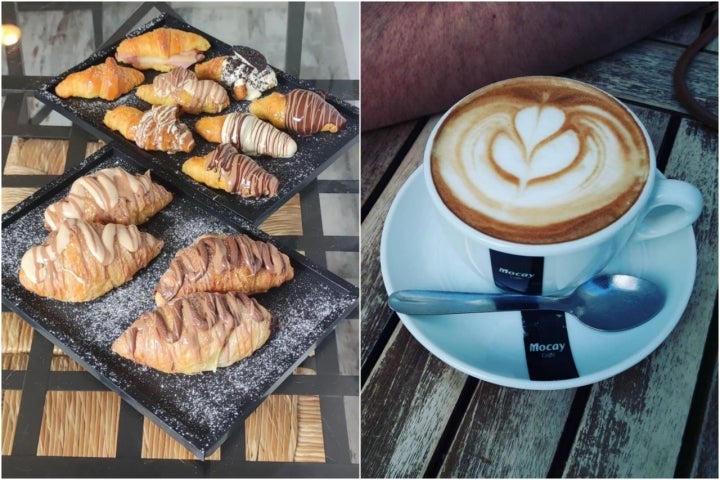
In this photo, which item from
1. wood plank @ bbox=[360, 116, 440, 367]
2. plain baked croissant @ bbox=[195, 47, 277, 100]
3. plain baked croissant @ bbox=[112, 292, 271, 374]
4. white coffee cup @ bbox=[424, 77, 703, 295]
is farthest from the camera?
plain baked croissant @ bbox=[195, 47, 277, 100]

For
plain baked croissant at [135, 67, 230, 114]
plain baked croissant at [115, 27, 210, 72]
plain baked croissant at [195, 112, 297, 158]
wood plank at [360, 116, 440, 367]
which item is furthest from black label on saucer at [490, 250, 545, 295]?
plain baked croissant at [115, 27, 210, 72]

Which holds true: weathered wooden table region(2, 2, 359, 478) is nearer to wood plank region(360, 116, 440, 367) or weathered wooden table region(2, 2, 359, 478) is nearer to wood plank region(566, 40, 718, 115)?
wood plank region(360, 116, 440, 367)

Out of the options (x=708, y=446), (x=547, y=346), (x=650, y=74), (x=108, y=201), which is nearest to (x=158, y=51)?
(x=108, y=201)

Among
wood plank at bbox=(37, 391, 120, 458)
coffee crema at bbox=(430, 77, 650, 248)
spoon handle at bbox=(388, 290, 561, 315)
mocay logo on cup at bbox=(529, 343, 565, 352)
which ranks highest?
coffee crema at bbox=(430, 77, 650, 248)

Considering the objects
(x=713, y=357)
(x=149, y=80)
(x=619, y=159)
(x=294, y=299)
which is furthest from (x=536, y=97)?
(x=149, y=80)

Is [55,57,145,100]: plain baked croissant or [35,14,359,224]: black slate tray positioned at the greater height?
[55,57,145,100]: plain baked croissant

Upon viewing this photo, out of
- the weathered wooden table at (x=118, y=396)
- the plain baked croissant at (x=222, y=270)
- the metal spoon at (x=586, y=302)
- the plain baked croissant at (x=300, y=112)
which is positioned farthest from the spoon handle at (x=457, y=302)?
the plain baked croissant at (x=300, y=112)

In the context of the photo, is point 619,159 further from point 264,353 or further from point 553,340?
point 264,353
